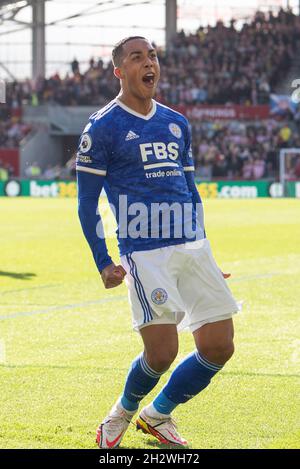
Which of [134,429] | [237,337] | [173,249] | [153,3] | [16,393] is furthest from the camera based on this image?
[153,3]

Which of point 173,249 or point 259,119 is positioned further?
point 259,119

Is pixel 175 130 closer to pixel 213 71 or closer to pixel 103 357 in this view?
pixel 103 357

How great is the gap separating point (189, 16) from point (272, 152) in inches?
519

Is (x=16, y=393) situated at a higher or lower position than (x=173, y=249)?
lower

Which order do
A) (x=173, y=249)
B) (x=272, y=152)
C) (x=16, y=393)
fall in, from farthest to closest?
1. (x=272, y=152)
2. (x=16, y=393)
3. (x=173, y=249)

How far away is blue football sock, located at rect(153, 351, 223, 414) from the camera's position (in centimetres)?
512

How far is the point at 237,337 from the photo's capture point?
8570 mm

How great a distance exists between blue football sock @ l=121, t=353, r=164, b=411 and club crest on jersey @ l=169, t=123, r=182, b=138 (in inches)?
46.9

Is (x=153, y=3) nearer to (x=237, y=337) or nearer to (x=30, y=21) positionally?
(x=30, y=21)

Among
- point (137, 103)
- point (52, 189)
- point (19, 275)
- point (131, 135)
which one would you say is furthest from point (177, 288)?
point (52, 189)

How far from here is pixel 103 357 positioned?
302 inches

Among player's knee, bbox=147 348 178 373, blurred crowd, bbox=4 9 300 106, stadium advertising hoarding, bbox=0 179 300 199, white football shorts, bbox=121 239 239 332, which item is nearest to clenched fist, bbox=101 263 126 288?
white football shorts, bbox=121 239 239 332

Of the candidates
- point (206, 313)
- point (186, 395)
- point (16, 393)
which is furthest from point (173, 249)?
point (16, 393)
